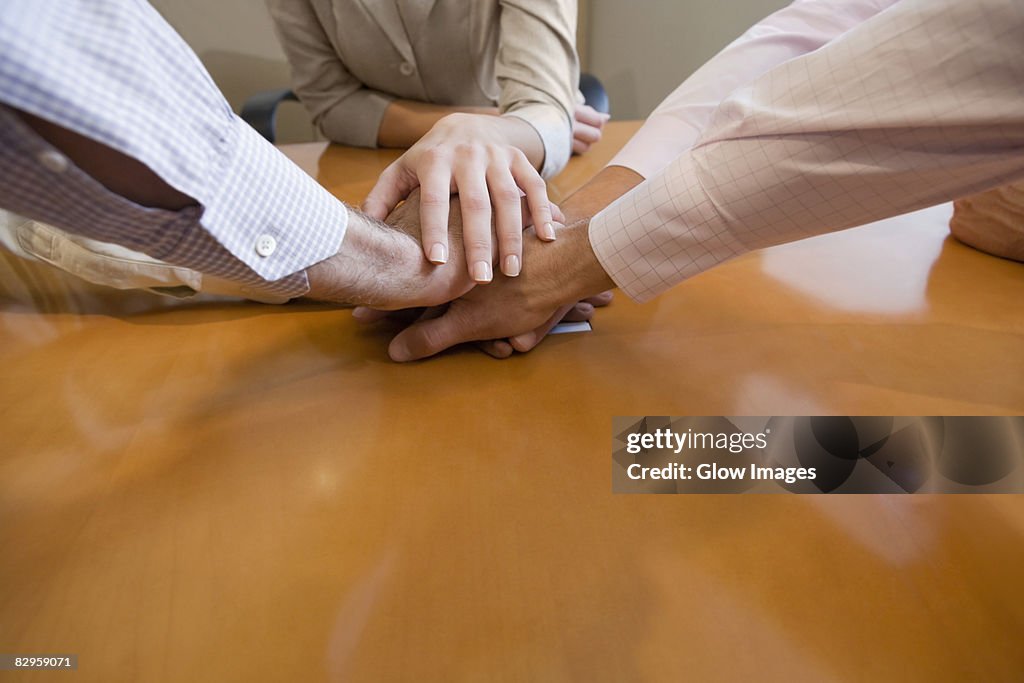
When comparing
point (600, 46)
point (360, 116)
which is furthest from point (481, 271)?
point (600, 46)

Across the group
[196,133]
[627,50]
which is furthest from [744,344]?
[627,50]

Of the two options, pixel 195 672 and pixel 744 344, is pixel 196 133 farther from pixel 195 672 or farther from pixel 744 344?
pixel 744 344

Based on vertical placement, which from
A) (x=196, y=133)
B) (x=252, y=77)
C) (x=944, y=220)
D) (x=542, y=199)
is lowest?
(x=252, y=77)

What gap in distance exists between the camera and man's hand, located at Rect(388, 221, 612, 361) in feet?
2.31

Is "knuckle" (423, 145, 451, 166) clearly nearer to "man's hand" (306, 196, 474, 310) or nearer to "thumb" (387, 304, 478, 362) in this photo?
"man's hand" (306, 196, 474, 310)

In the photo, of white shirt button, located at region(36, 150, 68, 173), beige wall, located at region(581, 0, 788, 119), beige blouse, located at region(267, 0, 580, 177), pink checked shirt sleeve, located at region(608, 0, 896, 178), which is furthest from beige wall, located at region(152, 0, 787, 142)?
white shirt button, located at region(36, 150, 68, 173)

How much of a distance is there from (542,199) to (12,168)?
52 cm

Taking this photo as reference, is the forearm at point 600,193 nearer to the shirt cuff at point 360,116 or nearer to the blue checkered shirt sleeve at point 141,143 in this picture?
the blue checkered shirt sleeve at point 141,143

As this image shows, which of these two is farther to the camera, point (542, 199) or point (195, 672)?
point (542, 199)

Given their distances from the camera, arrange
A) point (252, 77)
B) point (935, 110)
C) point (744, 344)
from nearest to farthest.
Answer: point (935, 110)
point (744, 344)
point (252, 77)

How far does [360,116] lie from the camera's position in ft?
4.73

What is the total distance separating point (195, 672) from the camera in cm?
41

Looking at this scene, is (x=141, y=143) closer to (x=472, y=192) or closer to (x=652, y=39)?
(x=472, y=192)

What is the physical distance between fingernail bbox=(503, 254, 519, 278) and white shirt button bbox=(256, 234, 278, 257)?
0.27m
